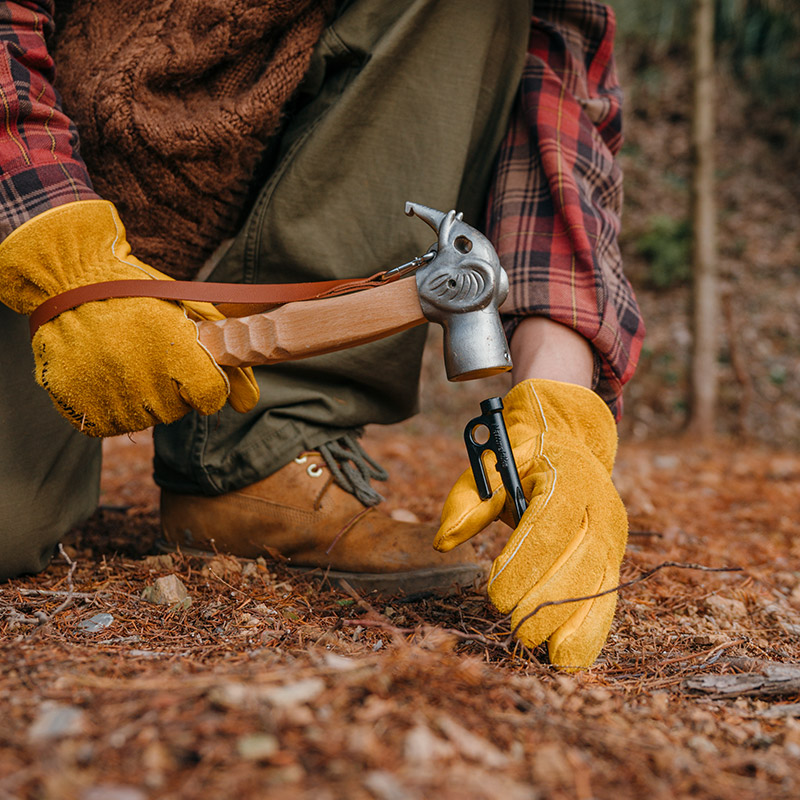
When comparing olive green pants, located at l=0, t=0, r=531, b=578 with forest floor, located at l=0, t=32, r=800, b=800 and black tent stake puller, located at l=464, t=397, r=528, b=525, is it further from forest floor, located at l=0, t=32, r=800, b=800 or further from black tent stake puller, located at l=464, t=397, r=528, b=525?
black tent stake puller, located at l=464, t=397, r=528, b=525

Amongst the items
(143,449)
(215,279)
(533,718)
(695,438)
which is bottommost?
(695,438)

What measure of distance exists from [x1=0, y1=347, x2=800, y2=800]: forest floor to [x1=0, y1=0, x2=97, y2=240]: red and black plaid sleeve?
742mm

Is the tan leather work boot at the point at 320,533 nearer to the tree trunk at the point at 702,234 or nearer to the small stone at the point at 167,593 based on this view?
the small stone at the point at 167,593

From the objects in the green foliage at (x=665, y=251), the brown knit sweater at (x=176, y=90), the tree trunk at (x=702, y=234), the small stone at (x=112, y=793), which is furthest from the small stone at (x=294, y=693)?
the green foliage at (x=665, y=251)

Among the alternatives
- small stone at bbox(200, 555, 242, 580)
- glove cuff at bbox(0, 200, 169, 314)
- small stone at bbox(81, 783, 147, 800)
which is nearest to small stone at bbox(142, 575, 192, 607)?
small stone at bbox(200, 555, 242, 580)

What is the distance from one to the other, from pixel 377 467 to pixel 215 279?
0.64 meters

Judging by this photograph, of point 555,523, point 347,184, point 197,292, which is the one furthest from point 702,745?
point 347,184

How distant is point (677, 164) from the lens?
8.05m

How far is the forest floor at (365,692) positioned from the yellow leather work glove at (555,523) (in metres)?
0.07

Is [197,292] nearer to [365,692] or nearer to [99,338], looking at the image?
[99,338]

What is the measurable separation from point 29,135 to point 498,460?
43.1 inches

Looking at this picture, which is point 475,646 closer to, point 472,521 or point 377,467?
point 472,521

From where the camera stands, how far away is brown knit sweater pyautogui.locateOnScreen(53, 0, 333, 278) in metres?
1.63

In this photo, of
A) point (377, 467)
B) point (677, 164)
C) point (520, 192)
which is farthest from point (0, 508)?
point (677, 164)
